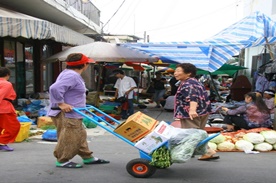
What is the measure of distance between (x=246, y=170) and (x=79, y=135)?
8.10ft

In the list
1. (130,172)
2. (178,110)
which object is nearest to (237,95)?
(178,110)

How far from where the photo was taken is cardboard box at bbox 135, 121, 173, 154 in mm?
4348

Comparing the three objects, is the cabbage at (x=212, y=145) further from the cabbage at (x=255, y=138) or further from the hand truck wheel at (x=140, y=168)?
the hand truck wheel at (x=140, y=168)

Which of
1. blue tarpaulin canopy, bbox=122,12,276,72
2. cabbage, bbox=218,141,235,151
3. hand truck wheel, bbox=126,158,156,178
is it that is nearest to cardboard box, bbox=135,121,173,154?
hand truck wheel, bbox=126,158,156,178

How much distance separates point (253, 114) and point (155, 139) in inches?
149

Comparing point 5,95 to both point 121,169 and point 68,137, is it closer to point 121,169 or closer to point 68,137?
point 68,137

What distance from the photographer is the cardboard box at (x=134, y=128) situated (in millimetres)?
4516

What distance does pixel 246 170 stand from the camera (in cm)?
511

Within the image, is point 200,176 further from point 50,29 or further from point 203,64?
point 50,29

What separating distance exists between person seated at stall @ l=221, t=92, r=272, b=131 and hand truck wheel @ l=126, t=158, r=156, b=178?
366cm

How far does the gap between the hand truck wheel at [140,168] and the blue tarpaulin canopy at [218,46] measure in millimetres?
4561

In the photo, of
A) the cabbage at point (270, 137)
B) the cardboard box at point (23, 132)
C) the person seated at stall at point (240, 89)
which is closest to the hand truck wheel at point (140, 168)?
the cabbage at point (270, 137)

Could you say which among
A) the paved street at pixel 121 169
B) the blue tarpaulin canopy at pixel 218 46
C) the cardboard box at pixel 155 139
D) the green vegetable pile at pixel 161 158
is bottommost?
the paved street at pixel 121 169

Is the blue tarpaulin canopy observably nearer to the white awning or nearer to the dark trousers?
the dark trousers
